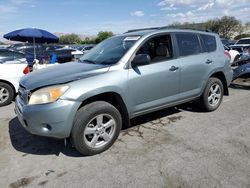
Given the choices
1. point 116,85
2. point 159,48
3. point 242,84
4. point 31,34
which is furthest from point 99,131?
point 31,34

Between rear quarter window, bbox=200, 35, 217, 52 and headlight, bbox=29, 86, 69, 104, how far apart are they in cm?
321

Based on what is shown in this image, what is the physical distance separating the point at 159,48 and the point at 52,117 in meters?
2.30

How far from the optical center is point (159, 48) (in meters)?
4.80

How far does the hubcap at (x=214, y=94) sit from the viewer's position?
566cm

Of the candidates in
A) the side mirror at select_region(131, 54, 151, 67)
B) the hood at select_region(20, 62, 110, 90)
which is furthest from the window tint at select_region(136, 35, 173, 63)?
the hood at select_region(20, 62, 110, 90)

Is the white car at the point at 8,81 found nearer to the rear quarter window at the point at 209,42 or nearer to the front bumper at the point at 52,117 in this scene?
the front bumper at the point at 52,117

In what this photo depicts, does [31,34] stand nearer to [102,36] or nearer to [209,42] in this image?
[209,42]

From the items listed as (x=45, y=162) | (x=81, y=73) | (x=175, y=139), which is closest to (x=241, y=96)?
(x=175, y=139)

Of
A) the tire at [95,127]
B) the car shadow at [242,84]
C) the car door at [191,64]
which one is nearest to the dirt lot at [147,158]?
the tire at [95,127]

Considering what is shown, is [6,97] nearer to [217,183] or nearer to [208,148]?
[208,148]

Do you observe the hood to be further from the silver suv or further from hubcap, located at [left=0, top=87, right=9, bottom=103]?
hubcap, located at [left=0, top=87, right=9, bottom=103]

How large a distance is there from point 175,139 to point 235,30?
65749mm

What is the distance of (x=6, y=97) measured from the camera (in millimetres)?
6965

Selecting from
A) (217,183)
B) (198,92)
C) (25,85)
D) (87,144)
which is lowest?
(217,183)
